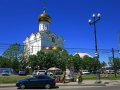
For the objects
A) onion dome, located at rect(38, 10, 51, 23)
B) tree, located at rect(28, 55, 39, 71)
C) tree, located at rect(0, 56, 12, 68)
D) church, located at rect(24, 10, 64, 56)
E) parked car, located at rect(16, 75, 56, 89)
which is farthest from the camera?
church, located at rect(24, 10, 64, 56)

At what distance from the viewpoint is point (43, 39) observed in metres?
133

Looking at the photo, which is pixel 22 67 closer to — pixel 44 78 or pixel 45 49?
pixel 45 49

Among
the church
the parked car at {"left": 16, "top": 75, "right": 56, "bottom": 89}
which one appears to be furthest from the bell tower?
the parked car at {"left": 16, "top": 75, "right": 56, "bottom": 89}

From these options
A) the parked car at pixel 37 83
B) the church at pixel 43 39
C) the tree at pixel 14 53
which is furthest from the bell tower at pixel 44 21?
the parked car at pixel 37 83

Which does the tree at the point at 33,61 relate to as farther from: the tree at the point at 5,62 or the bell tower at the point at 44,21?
the bell tower at the point at 44,21

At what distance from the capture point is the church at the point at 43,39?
127 m

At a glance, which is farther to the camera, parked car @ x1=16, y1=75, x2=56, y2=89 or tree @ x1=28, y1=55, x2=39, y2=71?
tree @ x1=28, y1=55, x2=39, y2=71

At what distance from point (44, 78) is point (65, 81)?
335 inches

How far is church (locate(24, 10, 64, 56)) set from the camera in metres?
127

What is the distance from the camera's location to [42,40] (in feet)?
436

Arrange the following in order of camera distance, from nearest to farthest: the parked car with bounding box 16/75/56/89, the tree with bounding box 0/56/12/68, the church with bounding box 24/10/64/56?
the parked car with bounding box 16/75/56/89
the tree with bounding box 0/56/12/68
the church with bounding box 24/10/64/56

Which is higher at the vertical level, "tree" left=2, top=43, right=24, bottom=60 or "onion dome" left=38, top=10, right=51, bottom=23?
"onion dome" left=38, top=10, right=51, bottom=23

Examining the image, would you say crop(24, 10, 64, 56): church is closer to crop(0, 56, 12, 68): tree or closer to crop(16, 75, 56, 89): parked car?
crop(0, 56, 12, 68): tree

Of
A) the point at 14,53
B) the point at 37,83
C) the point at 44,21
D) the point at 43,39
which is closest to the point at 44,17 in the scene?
the point at 44,21
